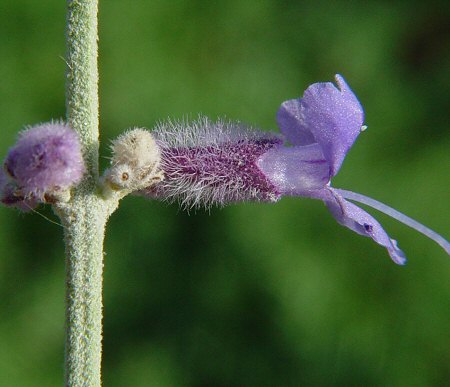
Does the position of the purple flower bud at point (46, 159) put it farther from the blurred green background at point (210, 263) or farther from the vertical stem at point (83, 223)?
the blurred green background at point (210, 263)

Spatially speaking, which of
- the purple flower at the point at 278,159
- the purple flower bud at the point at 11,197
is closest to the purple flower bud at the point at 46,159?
the purple flower bud at the point at 11,197

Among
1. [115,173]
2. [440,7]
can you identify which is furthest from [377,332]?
[115,173]

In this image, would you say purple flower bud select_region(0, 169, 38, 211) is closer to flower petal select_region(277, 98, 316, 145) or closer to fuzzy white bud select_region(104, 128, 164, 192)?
fuzzy white bud select_region(104, 128, 164, 192)

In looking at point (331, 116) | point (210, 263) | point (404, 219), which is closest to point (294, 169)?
point (331, 116)

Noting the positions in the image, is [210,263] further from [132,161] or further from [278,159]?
[132,161]

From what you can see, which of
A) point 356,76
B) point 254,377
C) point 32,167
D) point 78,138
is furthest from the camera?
point 356,76

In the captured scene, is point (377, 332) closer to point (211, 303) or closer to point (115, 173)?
point (211, 303)

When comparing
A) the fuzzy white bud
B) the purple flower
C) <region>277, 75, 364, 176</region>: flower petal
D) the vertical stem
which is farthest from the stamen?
the vertical stem
